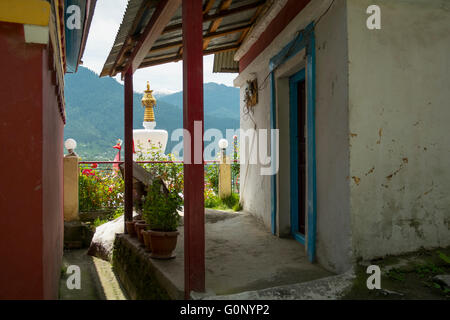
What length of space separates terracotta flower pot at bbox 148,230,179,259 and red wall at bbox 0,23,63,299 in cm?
194

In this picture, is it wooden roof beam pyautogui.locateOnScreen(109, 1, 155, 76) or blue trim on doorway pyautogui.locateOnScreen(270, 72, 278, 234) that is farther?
blue trim on doorway pyautogui.locateOnScreen(270, 72, 278, 234)

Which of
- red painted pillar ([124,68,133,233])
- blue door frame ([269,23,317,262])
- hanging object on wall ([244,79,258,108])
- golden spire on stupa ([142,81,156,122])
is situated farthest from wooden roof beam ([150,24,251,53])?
golden spire on stupa ([142,81,156,122])

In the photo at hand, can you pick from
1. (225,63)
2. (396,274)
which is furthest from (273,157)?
(225,63)

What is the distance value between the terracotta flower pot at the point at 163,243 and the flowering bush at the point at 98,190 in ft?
15.4

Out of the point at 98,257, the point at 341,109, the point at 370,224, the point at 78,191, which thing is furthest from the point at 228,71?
the point at 370,224

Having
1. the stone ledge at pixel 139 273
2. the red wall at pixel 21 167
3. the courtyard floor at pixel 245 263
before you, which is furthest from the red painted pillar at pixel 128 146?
the red wall at pixel 21 167

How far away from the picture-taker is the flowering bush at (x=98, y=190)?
28.3ft

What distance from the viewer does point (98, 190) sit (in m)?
8.79

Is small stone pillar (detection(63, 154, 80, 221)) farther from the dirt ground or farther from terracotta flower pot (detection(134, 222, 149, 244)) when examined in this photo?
the dirt ground

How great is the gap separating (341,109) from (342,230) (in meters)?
1.18

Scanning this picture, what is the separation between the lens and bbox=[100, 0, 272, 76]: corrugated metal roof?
4.96 m
